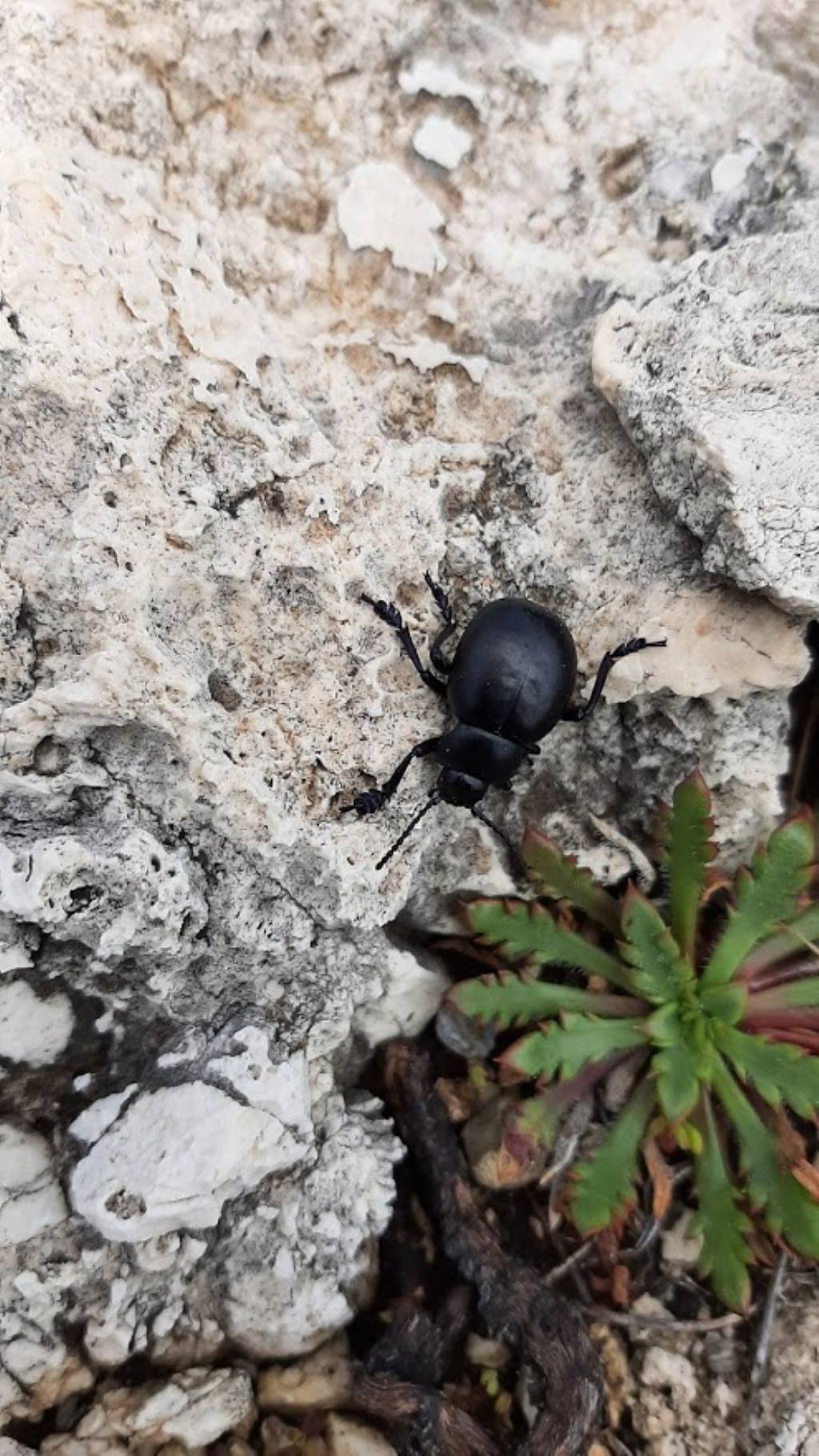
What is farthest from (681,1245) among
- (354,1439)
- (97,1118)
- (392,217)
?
(392,217)

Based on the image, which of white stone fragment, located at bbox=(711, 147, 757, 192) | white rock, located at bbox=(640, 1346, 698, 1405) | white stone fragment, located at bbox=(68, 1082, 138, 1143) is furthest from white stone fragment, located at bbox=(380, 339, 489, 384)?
white rock, located at bbox=(640, 1346, 698, 1405)

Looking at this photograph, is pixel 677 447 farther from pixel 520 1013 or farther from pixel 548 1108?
pixel 548 1108

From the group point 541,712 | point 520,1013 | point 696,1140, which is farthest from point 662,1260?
point 541,712

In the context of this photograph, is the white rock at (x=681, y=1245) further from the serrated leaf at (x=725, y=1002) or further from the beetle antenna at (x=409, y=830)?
the beetle antenna at (x=409, y=830)

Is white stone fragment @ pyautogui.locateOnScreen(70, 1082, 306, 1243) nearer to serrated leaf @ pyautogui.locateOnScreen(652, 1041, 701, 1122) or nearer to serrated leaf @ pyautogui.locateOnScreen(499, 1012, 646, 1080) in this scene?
serrated leaf @ pyautogui.locateOnScreen(499, 1012, 646, 1080)

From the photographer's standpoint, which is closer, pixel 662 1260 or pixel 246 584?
pixel 246 584

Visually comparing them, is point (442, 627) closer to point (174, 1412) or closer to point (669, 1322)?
point (669, 1322)

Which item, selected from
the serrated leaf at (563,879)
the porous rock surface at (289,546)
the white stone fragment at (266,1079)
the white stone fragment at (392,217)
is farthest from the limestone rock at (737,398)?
the white stone fragment at (266,1079)
